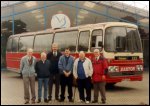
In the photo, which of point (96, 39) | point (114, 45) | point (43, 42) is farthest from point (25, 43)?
point (114, 45)

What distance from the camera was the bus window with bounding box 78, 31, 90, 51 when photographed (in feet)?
57.3

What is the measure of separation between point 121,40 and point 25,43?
831 cm

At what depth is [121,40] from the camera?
55.9ft

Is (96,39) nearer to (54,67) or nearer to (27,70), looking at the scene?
(54,67)

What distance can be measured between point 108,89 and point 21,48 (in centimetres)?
836

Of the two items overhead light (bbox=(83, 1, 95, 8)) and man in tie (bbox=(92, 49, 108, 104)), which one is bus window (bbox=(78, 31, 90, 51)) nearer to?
man in tie (bbox=(92, 49, 108, 104))

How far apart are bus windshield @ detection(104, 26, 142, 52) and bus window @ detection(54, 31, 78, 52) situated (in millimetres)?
2222

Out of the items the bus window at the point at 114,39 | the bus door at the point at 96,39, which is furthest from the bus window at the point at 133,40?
the bus door at the point at 96,39

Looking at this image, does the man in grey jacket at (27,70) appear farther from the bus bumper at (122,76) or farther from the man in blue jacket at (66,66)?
→ the bus bumper at (122,76)

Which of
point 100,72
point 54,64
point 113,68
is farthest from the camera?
point 113,68

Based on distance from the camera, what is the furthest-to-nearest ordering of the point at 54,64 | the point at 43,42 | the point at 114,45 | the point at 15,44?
the point at 15,44 < the point at 43,42 < the point at 114,45 < the point at 54,64

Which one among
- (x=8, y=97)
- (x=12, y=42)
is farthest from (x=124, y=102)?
(x=12, y=42)

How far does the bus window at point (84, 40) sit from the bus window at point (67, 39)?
53cm

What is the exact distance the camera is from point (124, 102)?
42.7ft
